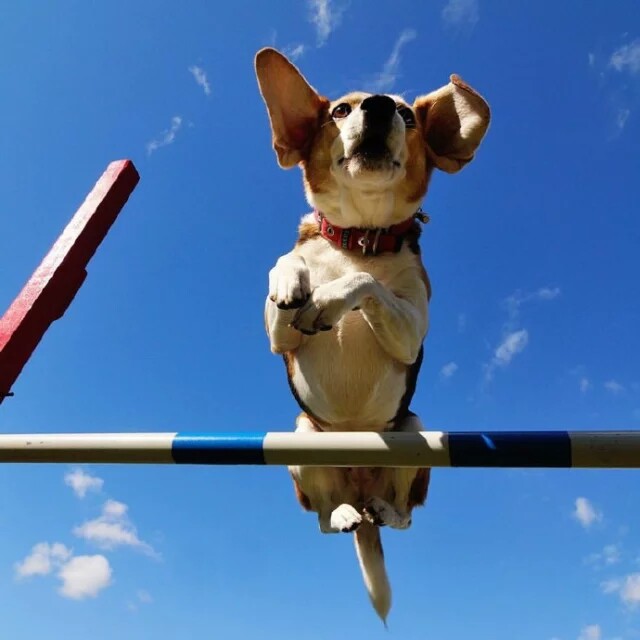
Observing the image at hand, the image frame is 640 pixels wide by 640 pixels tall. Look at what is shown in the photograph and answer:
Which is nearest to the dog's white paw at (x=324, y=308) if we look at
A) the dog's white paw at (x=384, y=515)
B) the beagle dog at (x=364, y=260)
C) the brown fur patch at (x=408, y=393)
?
the beagle dog at (x=364, y=260)

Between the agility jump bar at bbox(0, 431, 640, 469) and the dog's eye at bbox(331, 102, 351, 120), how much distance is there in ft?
5.18

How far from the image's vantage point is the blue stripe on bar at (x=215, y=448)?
1944 mm

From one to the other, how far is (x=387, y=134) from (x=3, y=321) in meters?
1.73

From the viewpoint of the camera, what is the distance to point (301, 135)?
3004mm

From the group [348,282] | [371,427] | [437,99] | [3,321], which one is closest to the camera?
[348,282]

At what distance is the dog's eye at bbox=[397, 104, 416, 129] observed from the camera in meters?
2.87

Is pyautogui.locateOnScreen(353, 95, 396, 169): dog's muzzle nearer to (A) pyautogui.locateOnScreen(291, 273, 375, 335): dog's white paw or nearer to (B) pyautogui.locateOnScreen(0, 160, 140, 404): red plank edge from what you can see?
(A) pyautogui.locateOnScreen(291, 273, 375, 335): dog's white paw

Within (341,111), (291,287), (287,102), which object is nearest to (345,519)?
(291,287)

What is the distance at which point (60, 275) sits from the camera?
276 cm

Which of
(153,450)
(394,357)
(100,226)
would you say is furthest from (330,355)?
(100,226)

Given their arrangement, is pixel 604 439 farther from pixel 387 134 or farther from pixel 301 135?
pixel 301 135

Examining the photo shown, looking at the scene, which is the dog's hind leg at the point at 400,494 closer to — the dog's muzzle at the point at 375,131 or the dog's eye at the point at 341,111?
the dog's muzzle at the point at 375,131

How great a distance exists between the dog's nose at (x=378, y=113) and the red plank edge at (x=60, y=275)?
1.37 m

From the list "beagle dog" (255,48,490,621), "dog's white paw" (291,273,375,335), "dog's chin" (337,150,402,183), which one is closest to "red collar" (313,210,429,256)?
"beagle dog" (255,48,490,621)
